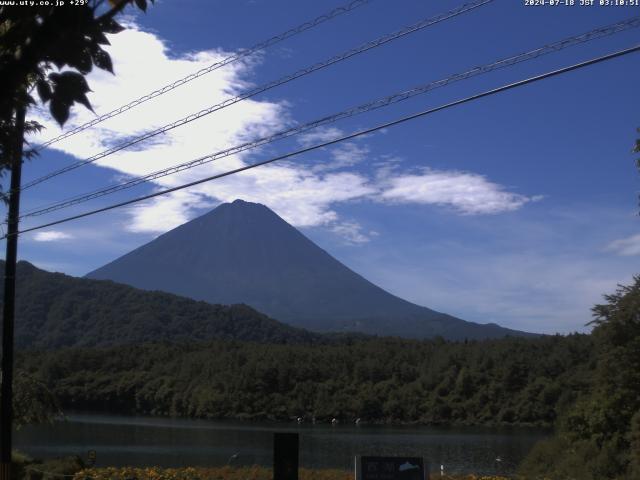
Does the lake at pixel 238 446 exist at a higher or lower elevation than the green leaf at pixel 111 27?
lower

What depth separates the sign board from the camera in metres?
10.7

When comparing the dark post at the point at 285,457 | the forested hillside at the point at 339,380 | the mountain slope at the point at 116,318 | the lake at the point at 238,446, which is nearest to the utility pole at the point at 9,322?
the dark post at the point at 285,457

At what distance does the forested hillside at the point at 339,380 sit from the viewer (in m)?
72.4

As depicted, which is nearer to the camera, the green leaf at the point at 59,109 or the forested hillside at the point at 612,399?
the green leaf at the point at 59,109

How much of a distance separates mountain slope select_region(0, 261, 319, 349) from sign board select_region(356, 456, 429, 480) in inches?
5501

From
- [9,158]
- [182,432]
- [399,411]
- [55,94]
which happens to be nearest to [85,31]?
[55,94]

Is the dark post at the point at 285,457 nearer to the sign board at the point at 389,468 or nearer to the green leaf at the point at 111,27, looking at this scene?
the sign board at the point at 389,468

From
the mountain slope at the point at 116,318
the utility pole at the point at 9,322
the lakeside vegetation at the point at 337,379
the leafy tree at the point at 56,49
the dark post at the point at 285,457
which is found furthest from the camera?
the mountain slope at the point at 116,318

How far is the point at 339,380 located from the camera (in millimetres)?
85500

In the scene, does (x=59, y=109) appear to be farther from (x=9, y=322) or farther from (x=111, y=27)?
(x=9, y=322)

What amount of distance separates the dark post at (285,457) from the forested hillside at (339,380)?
195 feet

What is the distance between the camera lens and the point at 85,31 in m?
4.48

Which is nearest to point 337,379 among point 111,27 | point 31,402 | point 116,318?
point 31,402

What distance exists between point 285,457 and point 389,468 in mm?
1625
